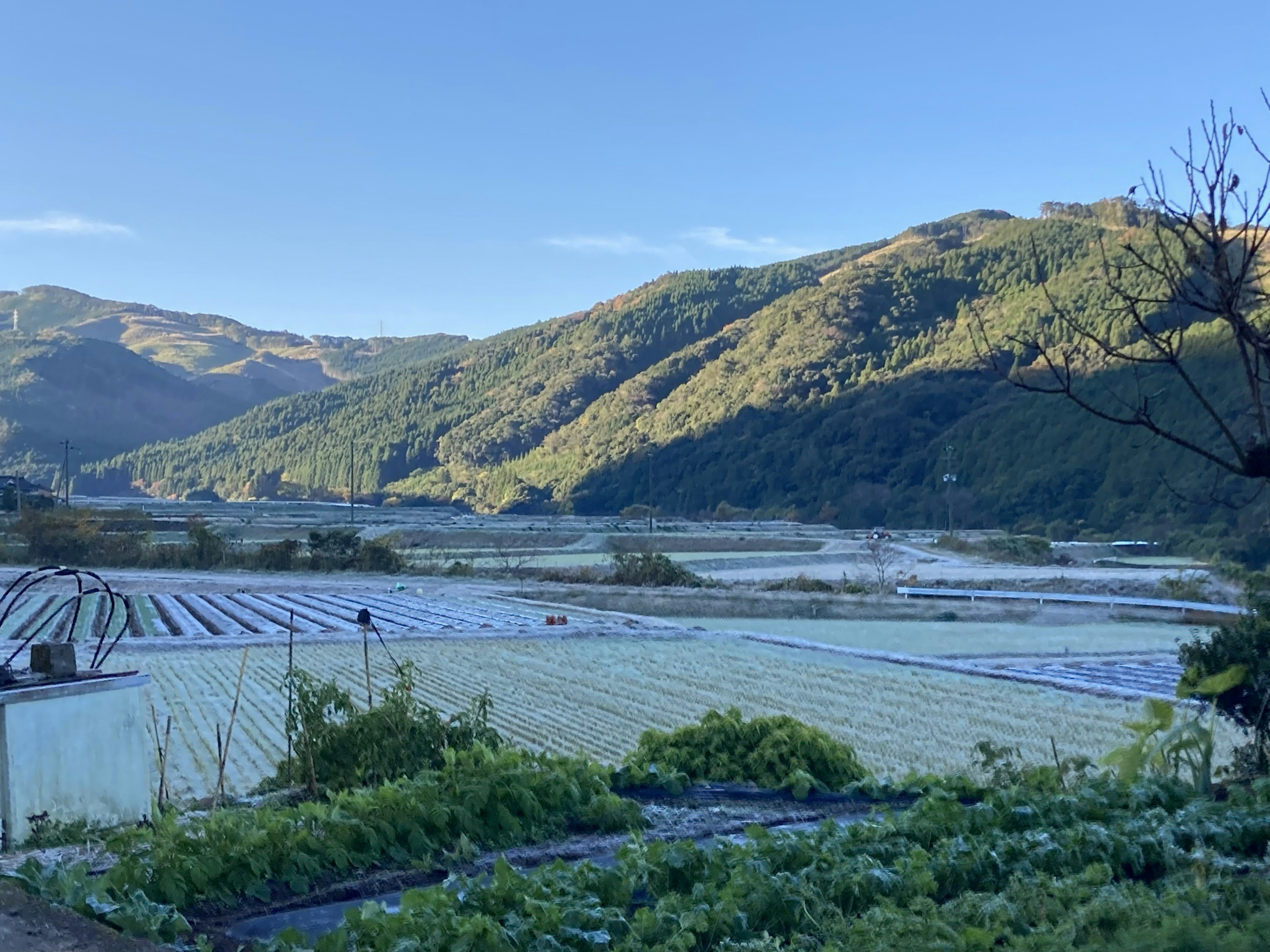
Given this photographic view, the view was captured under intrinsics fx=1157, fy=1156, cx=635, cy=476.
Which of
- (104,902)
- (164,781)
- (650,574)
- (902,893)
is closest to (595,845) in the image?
(902,893)

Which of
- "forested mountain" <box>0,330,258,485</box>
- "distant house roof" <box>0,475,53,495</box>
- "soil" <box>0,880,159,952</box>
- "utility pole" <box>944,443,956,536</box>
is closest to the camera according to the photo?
"soil" <box>0,880,159,952</box>

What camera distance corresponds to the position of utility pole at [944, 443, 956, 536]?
198ft

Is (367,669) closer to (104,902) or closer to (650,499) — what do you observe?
(104,902)

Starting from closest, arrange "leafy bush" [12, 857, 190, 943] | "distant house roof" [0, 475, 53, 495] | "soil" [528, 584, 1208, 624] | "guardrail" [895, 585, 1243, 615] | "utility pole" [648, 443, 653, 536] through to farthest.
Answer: "leafy bush" [12, 857, 190, 943], "guardrail" [895, 585, 1243, 615], "soil" [528, 584, 1208, 624], "utility pole" [648, 443, 653, 536], "distant house roof" [0, 475, 53, 495]

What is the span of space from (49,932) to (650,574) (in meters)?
29.4

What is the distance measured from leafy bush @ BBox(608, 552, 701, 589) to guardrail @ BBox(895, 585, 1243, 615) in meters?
6.00

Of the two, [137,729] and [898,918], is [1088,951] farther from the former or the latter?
[137,729]

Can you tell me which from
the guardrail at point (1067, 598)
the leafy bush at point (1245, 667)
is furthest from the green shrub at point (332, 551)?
the leafy bush at point (1245, 667)

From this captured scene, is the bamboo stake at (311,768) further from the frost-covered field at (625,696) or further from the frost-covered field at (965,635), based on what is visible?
the frost-covered field at (965,635)

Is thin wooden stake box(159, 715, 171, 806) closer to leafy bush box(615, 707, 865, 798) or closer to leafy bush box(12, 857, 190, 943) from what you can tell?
leafy bush box(12, 857, 190, 943)

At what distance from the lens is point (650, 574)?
109 feet

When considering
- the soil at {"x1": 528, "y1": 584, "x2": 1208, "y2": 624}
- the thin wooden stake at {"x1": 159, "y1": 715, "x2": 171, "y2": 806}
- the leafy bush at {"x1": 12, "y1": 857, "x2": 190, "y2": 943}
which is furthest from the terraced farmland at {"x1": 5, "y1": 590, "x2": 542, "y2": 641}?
the leafy bush at {"x1": 12, "y1": 857, "x2": 190, "y2": 943}

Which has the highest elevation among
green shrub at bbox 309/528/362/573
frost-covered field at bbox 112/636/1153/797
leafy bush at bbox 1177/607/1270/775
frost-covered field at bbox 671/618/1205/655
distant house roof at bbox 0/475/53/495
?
distant house roof at bbox 0/475/53/495

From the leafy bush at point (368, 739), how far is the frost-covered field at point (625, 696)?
148 centimetres
